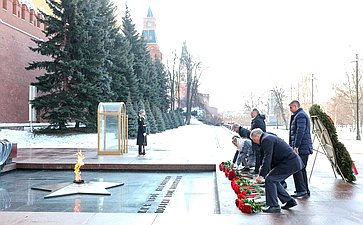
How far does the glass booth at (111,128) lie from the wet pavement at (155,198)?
3341mm

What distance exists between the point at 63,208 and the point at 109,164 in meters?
5.65

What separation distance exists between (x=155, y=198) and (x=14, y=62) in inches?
1097

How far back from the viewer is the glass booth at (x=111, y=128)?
1750cm

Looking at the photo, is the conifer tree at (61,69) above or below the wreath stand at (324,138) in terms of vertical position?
above

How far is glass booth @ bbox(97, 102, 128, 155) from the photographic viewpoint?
1750 cm

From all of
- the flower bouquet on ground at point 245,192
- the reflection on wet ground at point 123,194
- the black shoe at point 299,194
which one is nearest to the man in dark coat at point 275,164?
the flower bouquet on ground at point 245,192

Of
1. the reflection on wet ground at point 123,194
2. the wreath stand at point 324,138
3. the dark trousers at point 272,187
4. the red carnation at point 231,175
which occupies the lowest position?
the reflection on wet ground at point 123,194

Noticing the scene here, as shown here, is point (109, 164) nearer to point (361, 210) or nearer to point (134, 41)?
point (361, 210)

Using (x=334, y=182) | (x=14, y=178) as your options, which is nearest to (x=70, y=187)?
(x=14, y=178)

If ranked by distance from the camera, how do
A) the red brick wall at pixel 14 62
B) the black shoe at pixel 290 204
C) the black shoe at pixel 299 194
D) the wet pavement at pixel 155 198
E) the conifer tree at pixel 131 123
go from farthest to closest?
the red brick wall at pixel 14 62, the conifer tree at pixel 131 123, the black shoe at pixel 299 194, the black shoe at pixel 290 204, the wet pavement at pixel 155 198

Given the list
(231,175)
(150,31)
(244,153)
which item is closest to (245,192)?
(231,175)

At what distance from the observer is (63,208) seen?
7742 millimetres

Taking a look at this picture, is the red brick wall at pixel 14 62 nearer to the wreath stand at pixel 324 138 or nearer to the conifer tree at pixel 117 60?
the conifer tree at pixel 117 60

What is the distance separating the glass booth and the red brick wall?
16.0 m
